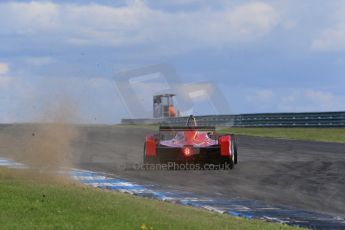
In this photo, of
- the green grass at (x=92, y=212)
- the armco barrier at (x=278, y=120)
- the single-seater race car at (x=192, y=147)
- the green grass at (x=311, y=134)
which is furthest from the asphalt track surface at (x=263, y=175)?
the armco barrier at (x=278, y=120)

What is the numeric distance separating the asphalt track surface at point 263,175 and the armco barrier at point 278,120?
13.2m

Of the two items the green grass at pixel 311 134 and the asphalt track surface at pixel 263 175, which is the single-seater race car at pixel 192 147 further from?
the green grass at pixel 311 134

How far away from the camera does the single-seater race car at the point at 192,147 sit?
1608 centimetres

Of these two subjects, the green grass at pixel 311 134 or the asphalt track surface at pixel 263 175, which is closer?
the asphalt track surface at pixel 263 175

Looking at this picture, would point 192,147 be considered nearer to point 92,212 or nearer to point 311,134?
point 92,212

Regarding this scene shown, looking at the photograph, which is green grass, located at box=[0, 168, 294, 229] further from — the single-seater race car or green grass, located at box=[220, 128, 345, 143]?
green grass, located at box=[220, 128, 345, 143]

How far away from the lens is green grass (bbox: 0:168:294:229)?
805cm

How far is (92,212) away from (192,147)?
7327 millimetres

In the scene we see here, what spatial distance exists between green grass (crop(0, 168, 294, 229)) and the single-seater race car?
477 cm

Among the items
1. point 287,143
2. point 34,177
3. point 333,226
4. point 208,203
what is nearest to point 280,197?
point 208,203

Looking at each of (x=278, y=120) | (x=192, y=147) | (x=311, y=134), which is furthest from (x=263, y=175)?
(x=278, y=120)

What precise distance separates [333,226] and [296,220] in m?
0.62

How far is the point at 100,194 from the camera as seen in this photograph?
1108 centimetres

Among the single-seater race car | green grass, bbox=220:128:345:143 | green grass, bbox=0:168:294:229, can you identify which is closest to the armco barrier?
green grass, bbox=220:128:345:143
